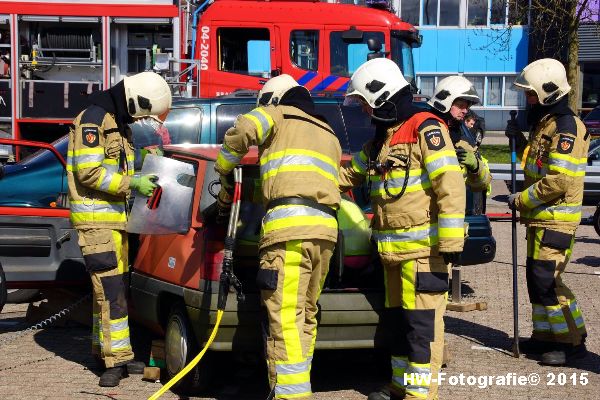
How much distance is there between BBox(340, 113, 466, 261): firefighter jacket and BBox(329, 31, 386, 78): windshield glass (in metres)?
7.86

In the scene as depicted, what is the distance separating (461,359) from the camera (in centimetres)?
725

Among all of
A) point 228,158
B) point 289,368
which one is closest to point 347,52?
point 228,158

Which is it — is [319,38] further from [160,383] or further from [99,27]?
[160,383]

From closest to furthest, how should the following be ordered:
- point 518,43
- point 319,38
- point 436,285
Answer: point 436,285, point 319,38, point 518,43

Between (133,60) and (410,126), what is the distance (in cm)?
987

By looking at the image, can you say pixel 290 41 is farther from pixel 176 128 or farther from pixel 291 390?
pixel 291 390

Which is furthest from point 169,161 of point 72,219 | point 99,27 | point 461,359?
point 99,27

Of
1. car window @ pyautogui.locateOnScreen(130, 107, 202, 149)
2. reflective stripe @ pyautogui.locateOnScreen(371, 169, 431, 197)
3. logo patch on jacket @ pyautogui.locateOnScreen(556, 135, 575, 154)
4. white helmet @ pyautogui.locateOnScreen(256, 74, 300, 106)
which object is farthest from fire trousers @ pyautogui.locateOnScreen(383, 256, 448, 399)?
car window @ pyautogui.locateOnScreen(130, 107, 202, 149)

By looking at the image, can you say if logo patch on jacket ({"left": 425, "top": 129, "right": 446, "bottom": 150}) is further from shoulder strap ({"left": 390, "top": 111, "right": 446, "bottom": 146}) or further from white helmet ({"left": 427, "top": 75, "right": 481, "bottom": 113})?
white helmet ({"left": 427, "top": 75, "right": 481, "bottom": 113})

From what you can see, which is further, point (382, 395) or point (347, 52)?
point (347, 52)

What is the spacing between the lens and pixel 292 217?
5.45 meters

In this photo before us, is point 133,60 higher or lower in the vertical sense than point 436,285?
higher

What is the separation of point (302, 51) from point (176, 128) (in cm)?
476

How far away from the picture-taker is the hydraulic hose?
5.60 meters
